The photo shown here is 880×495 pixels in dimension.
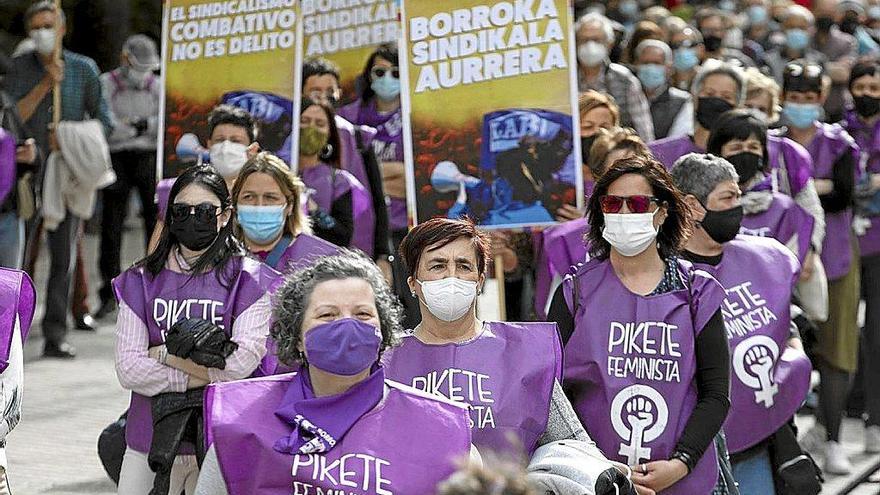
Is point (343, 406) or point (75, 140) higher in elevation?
point (75, 140)

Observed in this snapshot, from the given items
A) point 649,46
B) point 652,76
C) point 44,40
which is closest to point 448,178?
point 44,40

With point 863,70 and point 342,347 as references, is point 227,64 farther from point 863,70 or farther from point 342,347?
point 342,347

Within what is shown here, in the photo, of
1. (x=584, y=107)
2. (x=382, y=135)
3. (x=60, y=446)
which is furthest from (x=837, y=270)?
(x=60, y=446)

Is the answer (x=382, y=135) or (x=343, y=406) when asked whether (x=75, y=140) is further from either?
(x=343, y=406)

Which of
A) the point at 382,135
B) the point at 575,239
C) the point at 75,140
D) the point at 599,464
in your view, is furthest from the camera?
the point at 75,140

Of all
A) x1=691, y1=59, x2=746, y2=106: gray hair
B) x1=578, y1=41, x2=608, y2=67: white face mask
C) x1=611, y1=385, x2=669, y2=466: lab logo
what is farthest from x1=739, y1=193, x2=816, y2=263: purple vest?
x1=578, y1=41, x2=608, y2=67: white face mask

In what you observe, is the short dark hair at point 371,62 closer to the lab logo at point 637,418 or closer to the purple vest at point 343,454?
the lab logo at point 637,418

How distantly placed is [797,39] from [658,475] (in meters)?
11.9

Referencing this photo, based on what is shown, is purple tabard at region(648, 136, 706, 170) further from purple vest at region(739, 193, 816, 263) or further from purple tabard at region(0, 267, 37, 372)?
purple tabard at region(0, 267, 37, 372)

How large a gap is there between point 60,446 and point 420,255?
4783mm

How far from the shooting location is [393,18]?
1065cm

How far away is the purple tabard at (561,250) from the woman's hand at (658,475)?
1.85 m

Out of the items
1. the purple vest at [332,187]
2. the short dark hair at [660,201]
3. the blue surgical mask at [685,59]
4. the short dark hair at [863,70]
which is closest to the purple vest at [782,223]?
the short dark hair at [660,201]

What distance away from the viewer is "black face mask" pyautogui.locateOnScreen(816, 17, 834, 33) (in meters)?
17.4
